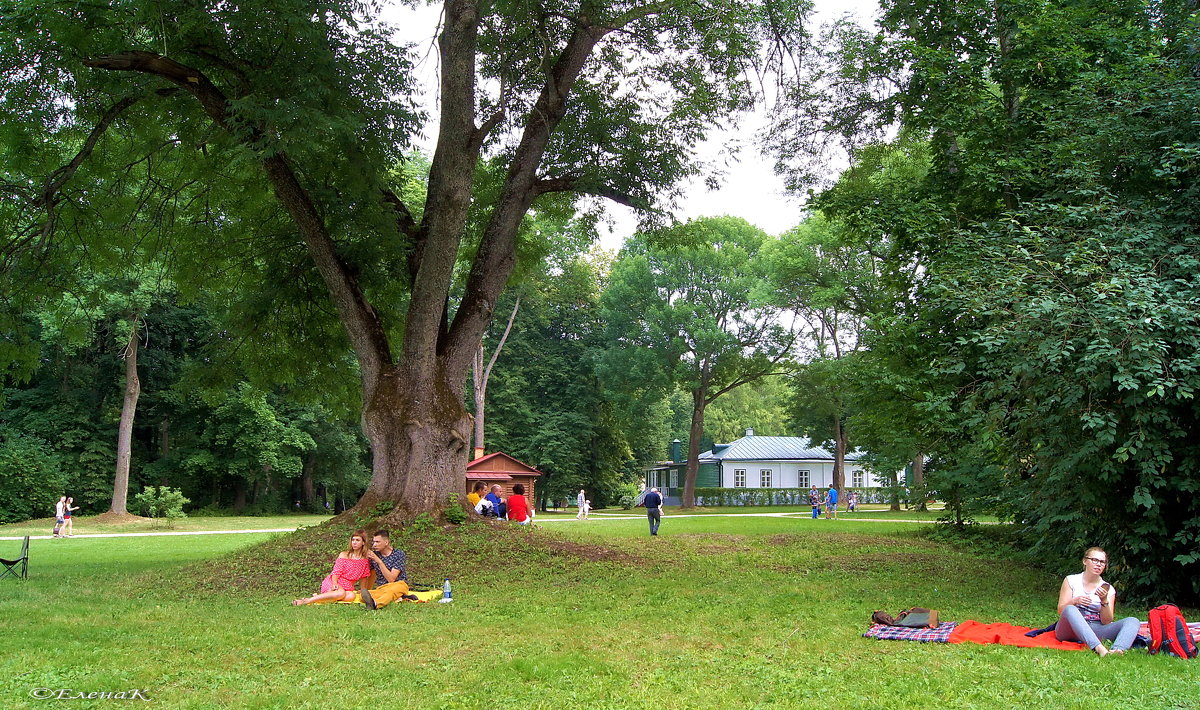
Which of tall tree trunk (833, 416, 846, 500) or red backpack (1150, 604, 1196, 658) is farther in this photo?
tall tree trunk (833, 416, 846, 500)

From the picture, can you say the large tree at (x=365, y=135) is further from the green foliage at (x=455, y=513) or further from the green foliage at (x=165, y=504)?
the green foliage at (x=165, y=504)

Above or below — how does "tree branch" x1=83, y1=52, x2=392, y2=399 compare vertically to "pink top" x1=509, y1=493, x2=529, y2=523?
above

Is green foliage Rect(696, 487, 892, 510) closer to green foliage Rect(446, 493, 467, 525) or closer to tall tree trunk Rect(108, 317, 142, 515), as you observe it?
tall tree trunk Rect(108, 317, 142, 515)

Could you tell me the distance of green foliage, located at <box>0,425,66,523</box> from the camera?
105 feet

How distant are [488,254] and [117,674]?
9723 millimetres

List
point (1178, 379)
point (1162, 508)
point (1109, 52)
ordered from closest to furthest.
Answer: point (1178, 379) → point (1162, 508) → point (1109, 52)

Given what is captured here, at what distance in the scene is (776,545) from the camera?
16766 mm

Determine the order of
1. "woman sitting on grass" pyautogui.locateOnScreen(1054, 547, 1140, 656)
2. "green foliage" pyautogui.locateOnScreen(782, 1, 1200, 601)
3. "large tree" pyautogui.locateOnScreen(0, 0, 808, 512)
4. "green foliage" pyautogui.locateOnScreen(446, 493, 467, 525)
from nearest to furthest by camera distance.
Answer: "woman sitting on grass" pyautogui.locateOnScreen(1054, 547, 1140, 656) → "green foliage" pyautogui.locateOnScreen(782, 1, 1200, 601) → "large tree" pyautogui.locateOnScreen(0, 0, 808, 512) → "green foliage" pyautogui.locateOnScreen(446, 493, 467, 525)

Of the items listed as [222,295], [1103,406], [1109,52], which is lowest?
[1103,406]

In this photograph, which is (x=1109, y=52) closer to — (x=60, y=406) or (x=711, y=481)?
(x=60, y=406)

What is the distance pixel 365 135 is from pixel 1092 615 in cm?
1196

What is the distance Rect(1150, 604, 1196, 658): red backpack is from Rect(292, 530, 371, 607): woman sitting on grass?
747cm

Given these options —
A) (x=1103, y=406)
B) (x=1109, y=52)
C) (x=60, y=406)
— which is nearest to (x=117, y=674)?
(x=1103, y=406)

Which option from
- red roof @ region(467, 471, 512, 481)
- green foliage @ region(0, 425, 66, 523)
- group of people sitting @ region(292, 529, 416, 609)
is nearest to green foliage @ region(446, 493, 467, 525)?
group of people sitting @ region(292, 529, 416, 609)
